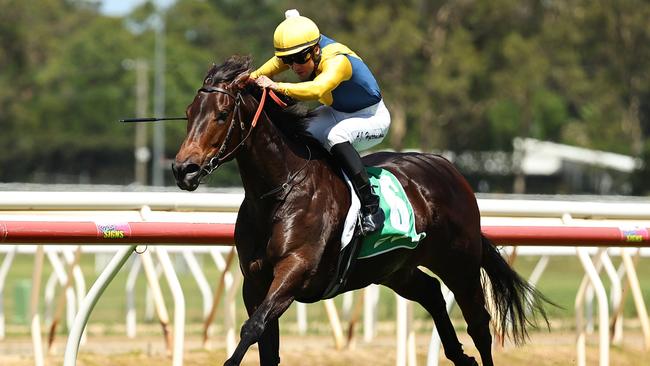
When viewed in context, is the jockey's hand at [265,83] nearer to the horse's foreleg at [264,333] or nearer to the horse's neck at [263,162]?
the horse's neck at [263,162]

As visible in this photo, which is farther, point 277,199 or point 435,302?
point 435,302

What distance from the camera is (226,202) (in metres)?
7.05

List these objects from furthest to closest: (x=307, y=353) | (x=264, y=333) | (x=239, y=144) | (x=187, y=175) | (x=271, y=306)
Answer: (x=307, y=353) < (x=264, y=333) < (x=239, y=144) < (x=271, y=306) < (x=187, y=175)

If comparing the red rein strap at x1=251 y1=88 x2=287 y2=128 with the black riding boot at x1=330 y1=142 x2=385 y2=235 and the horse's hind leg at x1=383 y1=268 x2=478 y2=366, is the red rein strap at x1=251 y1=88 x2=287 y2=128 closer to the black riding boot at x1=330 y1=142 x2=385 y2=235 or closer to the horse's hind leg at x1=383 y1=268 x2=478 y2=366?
the black riding boot at x1=330 y1=142 x2=385 y2=235

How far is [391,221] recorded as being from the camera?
571 cm

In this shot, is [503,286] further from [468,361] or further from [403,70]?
[403,70]

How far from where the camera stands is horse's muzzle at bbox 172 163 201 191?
4914 mm

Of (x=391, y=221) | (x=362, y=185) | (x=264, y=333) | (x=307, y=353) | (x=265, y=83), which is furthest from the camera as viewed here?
(x=307, y=353)

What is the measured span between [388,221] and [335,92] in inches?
25.3

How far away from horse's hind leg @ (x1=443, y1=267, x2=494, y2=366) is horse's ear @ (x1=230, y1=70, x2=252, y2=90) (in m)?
1.69

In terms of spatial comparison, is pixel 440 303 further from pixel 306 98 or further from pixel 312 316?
pixel 312 316

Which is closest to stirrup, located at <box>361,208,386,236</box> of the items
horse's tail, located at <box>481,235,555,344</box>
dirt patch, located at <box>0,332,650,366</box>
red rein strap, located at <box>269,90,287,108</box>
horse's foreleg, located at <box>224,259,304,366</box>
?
horse's foreleg, located at <box>224,259,304,366</box>

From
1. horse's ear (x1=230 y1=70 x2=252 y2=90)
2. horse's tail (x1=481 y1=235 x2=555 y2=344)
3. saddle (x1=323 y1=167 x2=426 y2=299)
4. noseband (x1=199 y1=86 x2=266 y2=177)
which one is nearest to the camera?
noseband (x1=199 y1=86 x2=266 y2=177)

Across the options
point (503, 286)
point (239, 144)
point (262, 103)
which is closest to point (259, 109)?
point (262, 103)
